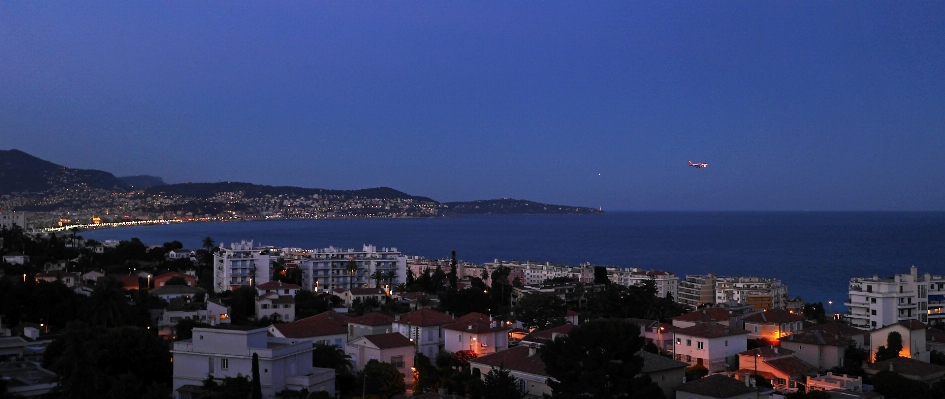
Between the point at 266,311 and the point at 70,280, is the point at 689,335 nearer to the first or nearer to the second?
the point at 266,311

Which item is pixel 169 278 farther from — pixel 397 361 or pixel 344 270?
pixel 397 361

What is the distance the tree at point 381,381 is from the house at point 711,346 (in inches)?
363

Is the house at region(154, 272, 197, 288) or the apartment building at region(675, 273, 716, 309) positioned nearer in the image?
the house at region(154, 272, 197, 288)

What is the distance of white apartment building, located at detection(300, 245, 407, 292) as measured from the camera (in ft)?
156

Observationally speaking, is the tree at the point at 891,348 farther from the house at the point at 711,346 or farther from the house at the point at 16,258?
the house at the point at 16,258

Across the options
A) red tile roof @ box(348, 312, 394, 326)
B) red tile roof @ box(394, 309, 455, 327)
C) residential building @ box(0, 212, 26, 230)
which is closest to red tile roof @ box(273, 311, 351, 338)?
red tile roof @ box(348, 312, 394, 326)

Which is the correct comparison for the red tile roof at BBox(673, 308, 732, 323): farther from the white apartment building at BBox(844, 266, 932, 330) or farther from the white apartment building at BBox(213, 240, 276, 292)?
the white apartment building at BBox(213, 240, 276, 292)

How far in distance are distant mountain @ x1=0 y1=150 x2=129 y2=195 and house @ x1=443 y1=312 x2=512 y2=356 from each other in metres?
152

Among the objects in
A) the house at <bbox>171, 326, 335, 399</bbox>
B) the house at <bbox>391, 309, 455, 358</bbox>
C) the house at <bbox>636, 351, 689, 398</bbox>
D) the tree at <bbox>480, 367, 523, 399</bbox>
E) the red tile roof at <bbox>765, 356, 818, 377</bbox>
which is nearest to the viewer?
the tree at <bbox>480, 367, 523, 399</bbox>

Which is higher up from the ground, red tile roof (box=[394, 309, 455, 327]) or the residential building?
the residential building

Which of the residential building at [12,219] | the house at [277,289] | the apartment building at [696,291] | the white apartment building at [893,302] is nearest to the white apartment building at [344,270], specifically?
the house at [277,289]

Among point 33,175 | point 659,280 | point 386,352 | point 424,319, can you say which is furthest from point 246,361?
point 33,175

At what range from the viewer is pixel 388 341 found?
2194cm

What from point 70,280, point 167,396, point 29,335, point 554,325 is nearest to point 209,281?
point 70,280
